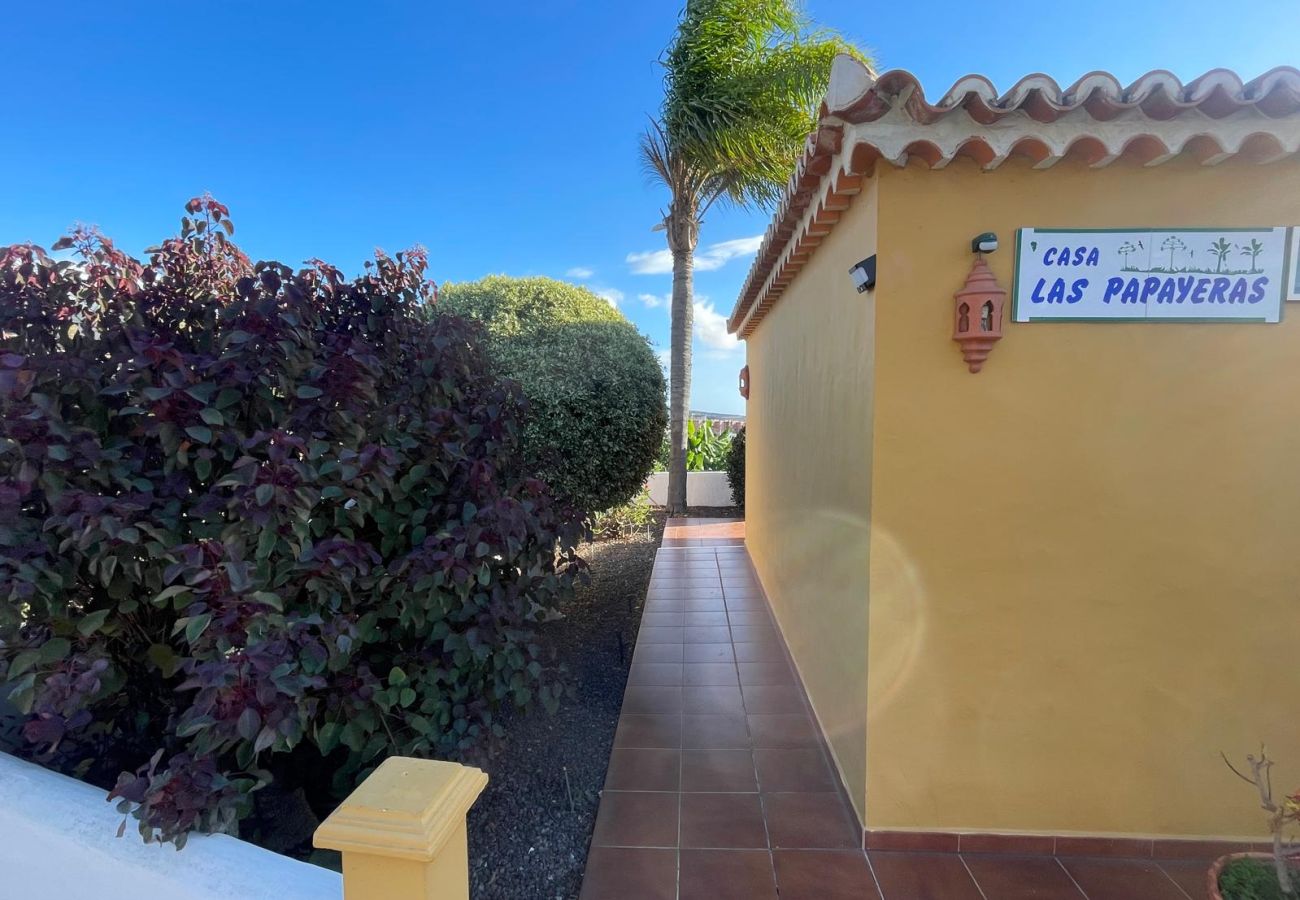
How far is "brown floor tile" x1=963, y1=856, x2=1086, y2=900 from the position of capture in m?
2.51

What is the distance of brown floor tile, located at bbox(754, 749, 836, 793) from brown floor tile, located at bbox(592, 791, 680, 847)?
583 millimetres

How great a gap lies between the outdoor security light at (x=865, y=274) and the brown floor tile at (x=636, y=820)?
9.56ft

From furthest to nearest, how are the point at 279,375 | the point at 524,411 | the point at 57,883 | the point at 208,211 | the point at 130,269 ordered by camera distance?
the point at 524,411 < the point at 208,211 < the point at 130,269 < the point at 279,375 < the point at 57,883

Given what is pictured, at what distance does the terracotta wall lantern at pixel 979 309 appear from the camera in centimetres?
249

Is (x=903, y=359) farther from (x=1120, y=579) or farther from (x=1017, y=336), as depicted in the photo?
(x=1120, y=579)

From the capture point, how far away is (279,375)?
2.50 metres

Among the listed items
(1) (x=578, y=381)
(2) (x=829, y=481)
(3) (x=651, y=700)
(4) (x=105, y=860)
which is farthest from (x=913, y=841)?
(1) (x=578, y=381)

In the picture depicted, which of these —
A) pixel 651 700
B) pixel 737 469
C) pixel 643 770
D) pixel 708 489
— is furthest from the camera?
pixel 708 489

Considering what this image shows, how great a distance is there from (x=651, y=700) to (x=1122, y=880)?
278 cm

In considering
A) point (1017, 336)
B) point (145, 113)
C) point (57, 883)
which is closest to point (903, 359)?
point (1017, 336)

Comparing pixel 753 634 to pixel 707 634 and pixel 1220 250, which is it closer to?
pixel 707 634

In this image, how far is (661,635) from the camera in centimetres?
566

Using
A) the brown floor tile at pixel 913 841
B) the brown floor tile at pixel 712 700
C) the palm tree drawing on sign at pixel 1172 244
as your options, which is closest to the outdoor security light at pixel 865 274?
the palm tree drawing on sign at pixel 1172 244

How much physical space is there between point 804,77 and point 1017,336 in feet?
25.9
